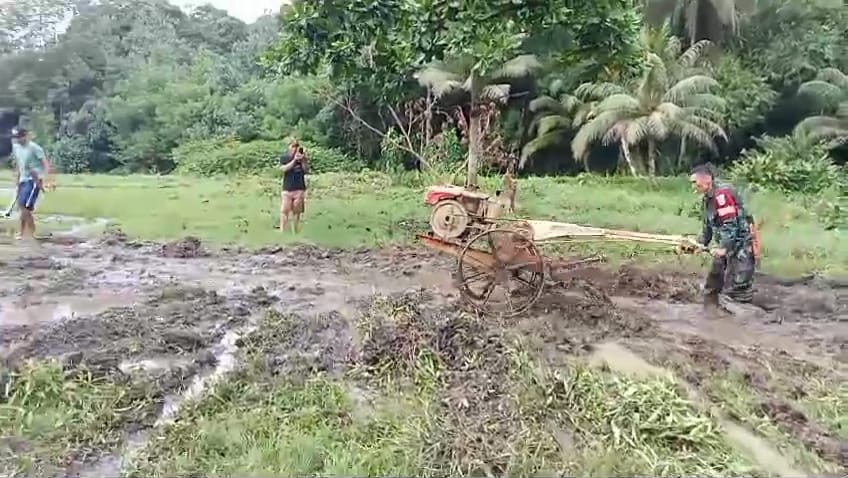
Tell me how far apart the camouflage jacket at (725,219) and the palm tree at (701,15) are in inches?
679

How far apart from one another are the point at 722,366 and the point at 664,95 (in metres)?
16.8

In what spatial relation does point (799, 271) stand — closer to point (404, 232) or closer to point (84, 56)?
point (404, 232)

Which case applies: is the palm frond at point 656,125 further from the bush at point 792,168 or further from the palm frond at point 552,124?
the palm frond at point 552,124

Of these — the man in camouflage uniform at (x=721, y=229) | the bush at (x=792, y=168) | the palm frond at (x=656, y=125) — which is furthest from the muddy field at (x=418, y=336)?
the palm frond at (x=656, y=125)

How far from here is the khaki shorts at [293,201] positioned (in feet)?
38.5

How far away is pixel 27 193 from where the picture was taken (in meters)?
11.1

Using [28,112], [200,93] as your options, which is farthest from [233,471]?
[28,112]

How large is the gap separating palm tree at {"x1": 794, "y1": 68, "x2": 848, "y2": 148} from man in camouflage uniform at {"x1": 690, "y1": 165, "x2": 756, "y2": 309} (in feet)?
48.2

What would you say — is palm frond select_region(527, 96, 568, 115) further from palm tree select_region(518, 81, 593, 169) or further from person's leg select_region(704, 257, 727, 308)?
person's leg select_region(704, 257, 727, 308)

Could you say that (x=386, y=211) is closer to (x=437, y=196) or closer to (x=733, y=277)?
(x=437, y=196)

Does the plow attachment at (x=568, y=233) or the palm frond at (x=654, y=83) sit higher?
the palm frond at (x=654, y=83)

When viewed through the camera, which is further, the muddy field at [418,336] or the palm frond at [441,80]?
the palm frond at [441,80]

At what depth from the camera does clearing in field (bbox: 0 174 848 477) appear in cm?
437

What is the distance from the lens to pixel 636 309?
8.02m
